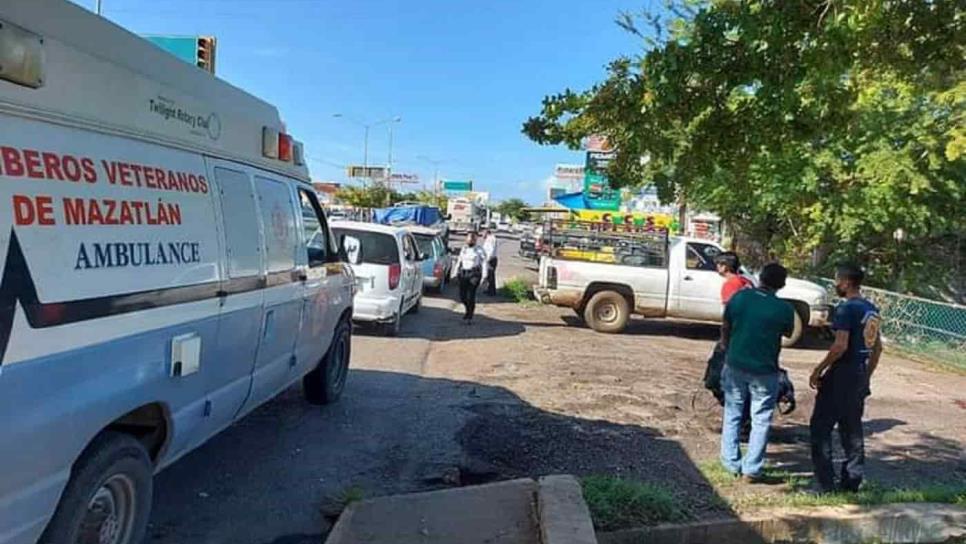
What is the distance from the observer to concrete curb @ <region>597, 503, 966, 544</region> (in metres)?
4.73

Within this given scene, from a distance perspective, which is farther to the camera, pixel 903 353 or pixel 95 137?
pixel 903 353

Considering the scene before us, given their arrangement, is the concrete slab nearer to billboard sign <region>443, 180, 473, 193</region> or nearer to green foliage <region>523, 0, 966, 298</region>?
green foliage <region>523, 0, 966, 298</region>

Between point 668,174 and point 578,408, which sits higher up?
point 668,174

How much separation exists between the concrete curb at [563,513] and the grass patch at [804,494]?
1.31 m

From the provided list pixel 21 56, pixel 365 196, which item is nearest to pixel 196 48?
pixel 21 56

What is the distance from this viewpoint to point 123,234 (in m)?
3.23

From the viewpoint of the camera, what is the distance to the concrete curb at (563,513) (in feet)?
12.8

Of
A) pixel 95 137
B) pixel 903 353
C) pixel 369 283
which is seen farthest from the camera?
pixel 903 353

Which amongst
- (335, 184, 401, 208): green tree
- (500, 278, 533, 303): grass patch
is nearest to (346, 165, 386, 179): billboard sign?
(335, 184, 401, 208): green tree

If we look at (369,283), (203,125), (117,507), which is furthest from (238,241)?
(369,283)

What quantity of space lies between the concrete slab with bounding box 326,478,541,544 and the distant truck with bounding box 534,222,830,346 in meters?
9.68

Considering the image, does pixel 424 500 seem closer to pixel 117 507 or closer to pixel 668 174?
pixel 117 507

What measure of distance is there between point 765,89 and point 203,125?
10.6 feet

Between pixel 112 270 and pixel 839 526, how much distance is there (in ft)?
14.8
